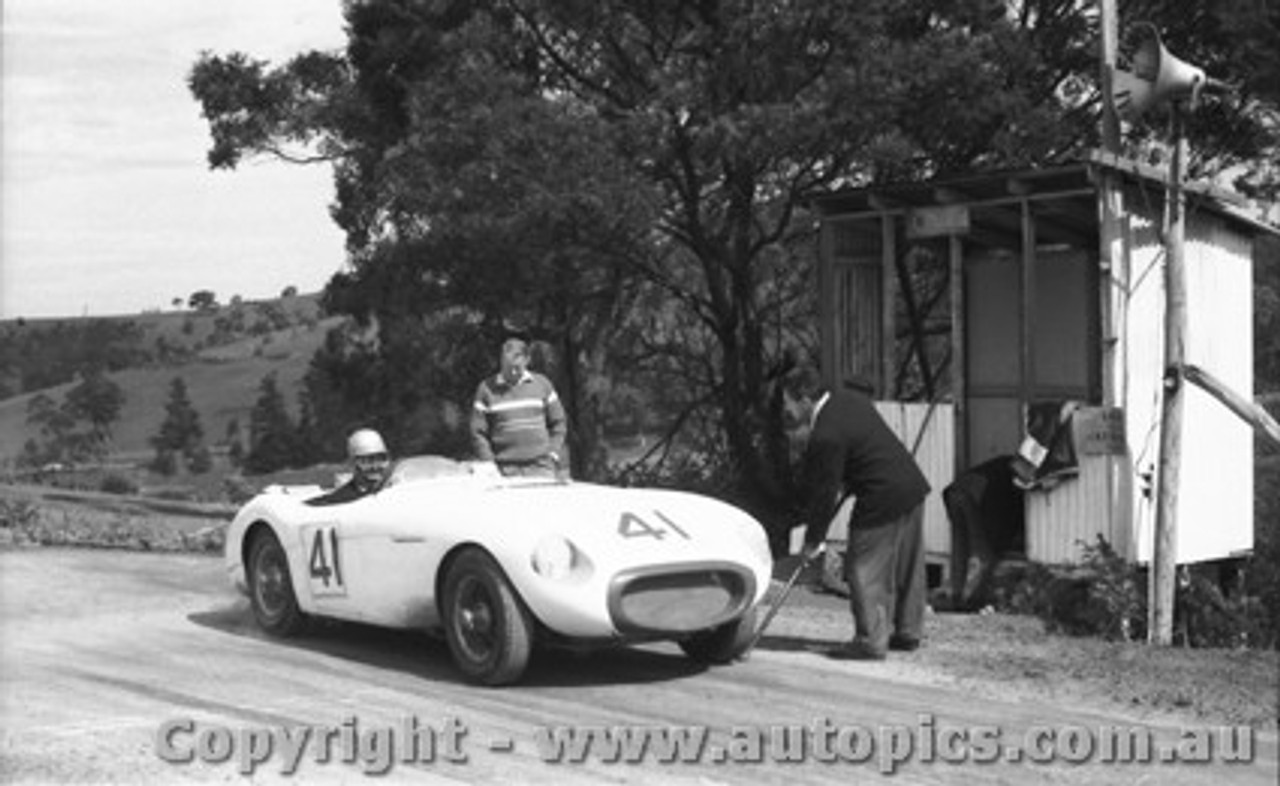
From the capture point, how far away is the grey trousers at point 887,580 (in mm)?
9211

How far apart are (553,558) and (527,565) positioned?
14cm

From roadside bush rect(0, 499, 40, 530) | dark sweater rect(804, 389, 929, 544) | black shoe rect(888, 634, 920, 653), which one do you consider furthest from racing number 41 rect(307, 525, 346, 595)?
roadside bush rect(0, 499, 40, 530)

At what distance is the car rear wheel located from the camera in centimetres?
805

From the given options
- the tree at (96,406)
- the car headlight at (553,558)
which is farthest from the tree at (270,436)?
the car headlight at (553,558)

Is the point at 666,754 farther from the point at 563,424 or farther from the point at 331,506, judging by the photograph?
the point at 563,424

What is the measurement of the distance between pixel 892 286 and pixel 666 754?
807cm

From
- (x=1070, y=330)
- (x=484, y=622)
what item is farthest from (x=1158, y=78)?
(x=484, y=622)

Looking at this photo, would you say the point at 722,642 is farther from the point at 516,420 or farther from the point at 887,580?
the point at 516,420

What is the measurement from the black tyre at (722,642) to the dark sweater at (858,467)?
71cm

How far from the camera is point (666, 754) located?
6.77 m

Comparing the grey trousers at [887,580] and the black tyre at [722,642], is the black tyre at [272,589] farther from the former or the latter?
the grey trousers at [887,580]

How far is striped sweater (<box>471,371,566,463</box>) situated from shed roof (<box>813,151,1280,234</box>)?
13.9ft

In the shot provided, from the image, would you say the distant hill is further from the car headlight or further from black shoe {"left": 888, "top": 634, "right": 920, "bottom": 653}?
the car headlight

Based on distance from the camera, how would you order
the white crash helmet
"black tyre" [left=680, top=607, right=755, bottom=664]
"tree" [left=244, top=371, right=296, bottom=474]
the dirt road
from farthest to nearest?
"tree" [left=244, top=371, right=296, bottom=474] < the white crash helmet < "black tyre" [left=680, top=607, right=755, bottom=664] < the dirt road
